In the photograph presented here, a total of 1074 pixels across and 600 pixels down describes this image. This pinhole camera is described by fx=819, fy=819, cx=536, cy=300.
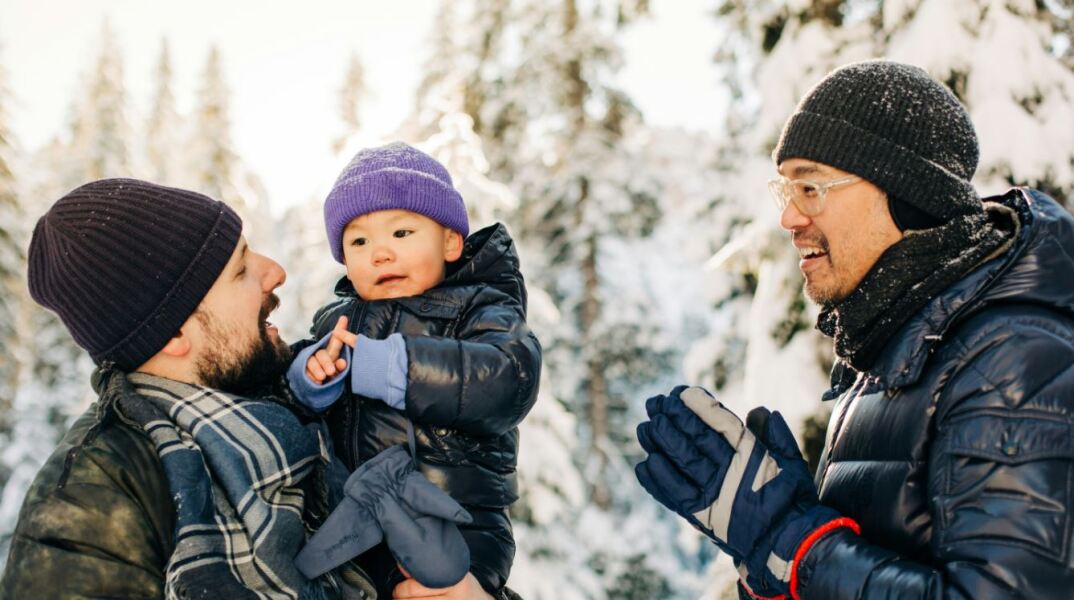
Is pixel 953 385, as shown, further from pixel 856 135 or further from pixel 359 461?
pixel 359 461

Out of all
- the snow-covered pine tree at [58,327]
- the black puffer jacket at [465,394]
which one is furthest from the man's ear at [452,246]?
the snow-covered pine tree at [58,327]

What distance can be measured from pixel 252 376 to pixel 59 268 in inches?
26.6

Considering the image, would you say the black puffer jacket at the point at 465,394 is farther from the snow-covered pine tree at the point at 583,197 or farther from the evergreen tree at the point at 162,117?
the evergreen tree at the point at 162,117

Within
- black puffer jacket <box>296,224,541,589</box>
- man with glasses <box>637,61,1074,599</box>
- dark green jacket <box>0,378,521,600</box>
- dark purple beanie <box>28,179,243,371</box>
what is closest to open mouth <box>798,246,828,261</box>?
man with glasses <box>637,61,1074,599</box>

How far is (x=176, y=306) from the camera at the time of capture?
267 centimetres

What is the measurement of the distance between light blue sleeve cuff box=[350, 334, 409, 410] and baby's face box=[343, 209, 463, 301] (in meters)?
0.44

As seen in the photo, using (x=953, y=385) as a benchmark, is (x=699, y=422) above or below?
below

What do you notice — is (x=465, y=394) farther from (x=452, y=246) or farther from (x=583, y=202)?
(x=583, y=202)

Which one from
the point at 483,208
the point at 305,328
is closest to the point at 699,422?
the point at 483,208

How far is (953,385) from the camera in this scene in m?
2.18

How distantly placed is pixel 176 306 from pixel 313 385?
20.0 inches

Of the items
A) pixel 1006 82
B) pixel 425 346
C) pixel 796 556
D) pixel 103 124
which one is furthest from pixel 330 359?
pixel 103 124

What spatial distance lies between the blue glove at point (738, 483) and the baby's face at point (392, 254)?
1034mm

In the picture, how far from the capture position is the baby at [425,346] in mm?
2742
